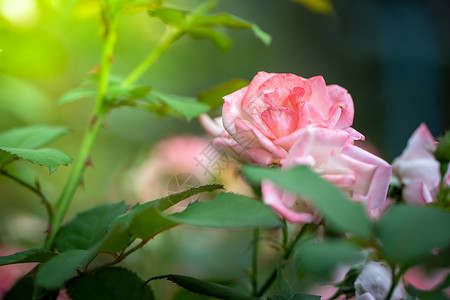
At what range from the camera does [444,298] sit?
203 mm

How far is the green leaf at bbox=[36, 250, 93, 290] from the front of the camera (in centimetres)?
20

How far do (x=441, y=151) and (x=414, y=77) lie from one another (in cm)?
203

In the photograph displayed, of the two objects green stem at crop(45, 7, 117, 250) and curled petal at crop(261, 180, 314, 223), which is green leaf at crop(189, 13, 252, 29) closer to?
green stem at crop(45, 7, 117, 250)

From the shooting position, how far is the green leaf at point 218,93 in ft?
1.31

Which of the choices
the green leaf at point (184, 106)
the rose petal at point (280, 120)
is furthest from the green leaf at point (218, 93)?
the rose petal at point (280, 120)

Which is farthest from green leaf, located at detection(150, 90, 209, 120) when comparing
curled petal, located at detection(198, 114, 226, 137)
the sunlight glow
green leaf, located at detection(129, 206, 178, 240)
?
the sunlight glow

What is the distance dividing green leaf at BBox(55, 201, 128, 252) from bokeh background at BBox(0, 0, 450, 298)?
0.23ft

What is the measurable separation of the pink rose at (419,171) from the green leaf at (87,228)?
9.7 inches

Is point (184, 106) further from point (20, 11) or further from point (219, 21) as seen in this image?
point (20, 11)

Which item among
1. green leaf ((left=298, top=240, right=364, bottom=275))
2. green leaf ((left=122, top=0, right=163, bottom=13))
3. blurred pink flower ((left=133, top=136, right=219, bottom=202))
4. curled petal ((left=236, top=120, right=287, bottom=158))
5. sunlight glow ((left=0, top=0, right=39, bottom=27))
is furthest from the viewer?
blurred pink flower ((left=133, top=136, right=219, bottom=202))

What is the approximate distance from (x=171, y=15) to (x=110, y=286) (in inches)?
9.2

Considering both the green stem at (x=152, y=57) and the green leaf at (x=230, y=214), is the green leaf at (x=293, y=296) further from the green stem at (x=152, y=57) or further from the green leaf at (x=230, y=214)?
the green stem at (x=152, y=57)

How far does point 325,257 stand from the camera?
0.16m

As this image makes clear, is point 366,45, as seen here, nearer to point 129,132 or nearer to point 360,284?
point 129,132
